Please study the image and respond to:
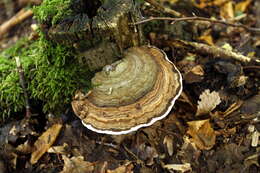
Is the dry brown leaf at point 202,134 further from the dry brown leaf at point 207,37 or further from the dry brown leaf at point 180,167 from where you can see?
the dry brown leaf at point 207,37

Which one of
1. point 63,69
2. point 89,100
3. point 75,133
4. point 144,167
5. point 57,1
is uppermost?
point 57,1

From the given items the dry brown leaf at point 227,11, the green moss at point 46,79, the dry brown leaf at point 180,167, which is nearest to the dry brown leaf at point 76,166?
the green moss at point 46,79

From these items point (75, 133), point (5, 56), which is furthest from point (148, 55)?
point (5, 56)

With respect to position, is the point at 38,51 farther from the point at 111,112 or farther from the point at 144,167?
the point at 144,167

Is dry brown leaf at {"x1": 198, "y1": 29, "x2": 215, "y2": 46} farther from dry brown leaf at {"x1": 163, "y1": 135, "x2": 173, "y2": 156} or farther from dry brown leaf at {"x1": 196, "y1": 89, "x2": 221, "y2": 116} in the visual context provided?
dry brown leaf at {"x1": 163, "y1": 135, "x2": 173, "y2": 156}

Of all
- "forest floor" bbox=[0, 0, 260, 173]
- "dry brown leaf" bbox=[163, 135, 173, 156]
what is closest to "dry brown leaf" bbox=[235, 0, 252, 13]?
"forest floor" bbox=[0, 0, 260, 173]

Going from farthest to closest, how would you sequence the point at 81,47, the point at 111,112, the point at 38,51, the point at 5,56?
the point at 5,56, the point at 38,51, the point at 81,47, the point at 111,112
